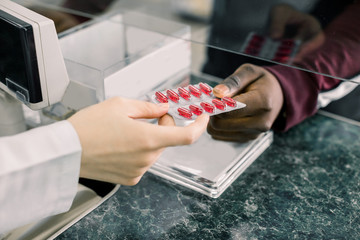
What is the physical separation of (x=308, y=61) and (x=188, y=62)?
1.56ft

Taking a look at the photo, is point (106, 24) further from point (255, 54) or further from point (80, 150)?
point (80, 150)

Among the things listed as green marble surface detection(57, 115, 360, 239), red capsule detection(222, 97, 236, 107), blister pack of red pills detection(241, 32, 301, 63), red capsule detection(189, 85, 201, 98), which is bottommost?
green marble surface detection(57, 115, 360, 239)

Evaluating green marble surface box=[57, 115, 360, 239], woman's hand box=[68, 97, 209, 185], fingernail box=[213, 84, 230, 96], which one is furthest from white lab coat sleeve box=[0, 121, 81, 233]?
fingernail box=[213, 84, 230, 96]

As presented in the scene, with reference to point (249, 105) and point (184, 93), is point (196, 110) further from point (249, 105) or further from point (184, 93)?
point (249, 105)

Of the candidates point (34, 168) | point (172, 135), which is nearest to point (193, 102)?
point (172, 135)

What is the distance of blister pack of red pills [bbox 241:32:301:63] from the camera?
3.05ft

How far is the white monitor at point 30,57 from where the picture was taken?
809 millimetres

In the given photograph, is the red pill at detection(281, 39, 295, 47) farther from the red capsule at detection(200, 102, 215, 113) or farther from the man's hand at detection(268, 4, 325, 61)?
the red capsule at detection(200, 102, 215, 113)

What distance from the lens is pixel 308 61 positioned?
0.92 metres

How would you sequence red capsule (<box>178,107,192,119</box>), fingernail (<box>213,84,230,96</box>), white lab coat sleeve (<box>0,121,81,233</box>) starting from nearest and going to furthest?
white lab coat sleeve (<box>0,121,81,233</box>)
red capsule (<box>178,107,192,119</box>)
fingernail (<box>213,84,230,96</box>)

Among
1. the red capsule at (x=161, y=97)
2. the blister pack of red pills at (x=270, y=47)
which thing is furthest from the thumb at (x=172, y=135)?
the blister pack of red pills at (x=270, y=47)

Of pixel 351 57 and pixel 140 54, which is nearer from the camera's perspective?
pixel 351 57

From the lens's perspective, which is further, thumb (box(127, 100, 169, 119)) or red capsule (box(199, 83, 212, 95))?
red capsule (box(199, 83, 212, 95))

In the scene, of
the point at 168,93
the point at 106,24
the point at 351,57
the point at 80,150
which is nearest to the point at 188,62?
the point at 106,24
